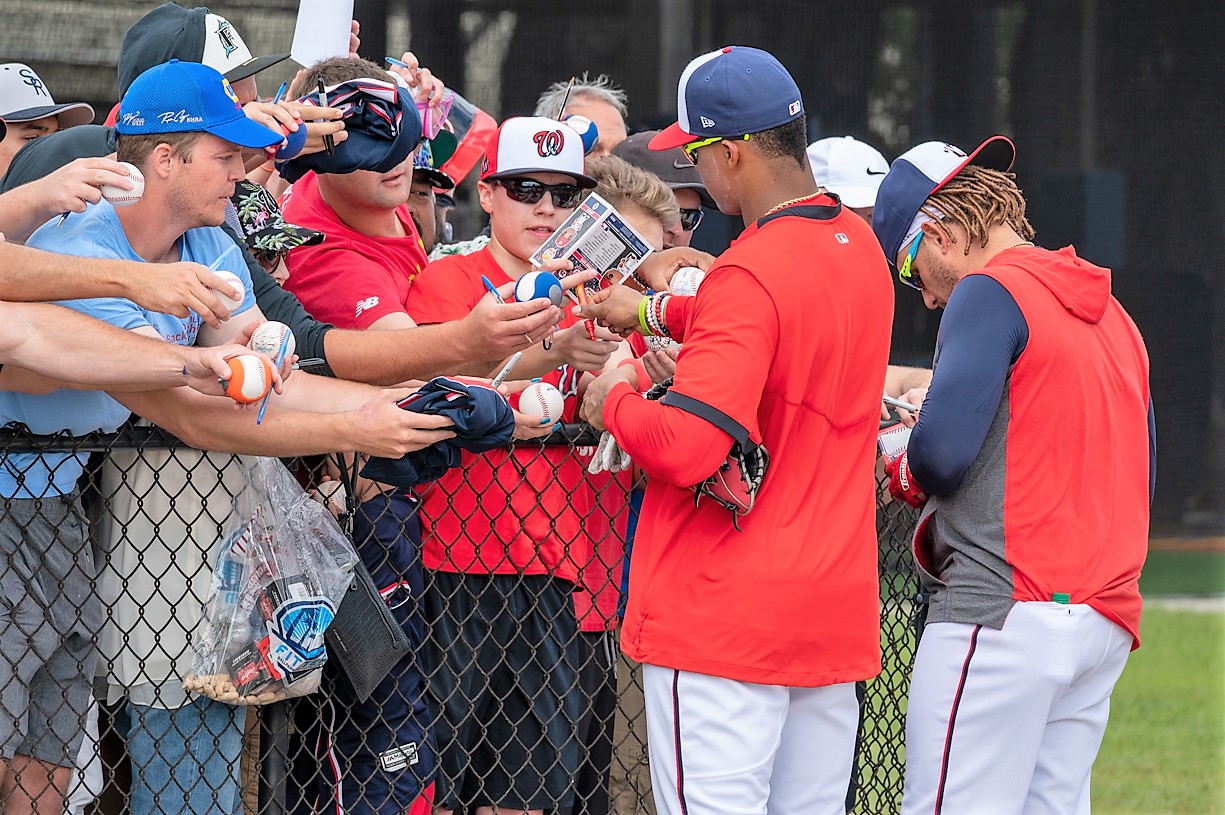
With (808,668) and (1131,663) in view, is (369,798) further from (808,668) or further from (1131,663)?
(1131,663)

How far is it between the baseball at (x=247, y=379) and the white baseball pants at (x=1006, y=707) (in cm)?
128

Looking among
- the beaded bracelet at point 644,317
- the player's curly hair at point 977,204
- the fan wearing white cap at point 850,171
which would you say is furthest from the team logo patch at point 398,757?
the fan wearing white cap at point 850,171

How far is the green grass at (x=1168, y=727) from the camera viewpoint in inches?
198

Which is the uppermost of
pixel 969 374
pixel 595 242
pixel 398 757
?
pixel 595 242

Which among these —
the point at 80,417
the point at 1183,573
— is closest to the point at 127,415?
the point at 80,417

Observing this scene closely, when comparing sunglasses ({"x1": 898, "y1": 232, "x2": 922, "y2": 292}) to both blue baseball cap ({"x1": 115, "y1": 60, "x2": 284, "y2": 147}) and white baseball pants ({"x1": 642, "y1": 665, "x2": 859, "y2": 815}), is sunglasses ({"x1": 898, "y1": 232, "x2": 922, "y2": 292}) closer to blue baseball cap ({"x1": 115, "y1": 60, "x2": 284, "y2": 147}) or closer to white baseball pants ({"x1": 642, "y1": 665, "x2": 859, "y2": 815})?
white baseball pants ({"x1": 642, "y1": 665, "x2": 859, "y2": 815})

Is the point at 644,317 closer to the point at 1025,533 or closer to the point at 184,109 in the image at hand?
the point at 1025,533

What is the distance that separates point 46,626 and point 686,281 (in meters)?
1.43

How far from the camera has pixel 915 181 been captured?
2.62m

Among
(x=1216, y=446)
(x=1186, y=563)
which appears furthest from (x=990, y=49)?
(x=1186, y=563)

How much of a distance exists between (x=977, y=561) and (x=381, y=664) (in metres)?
1.14

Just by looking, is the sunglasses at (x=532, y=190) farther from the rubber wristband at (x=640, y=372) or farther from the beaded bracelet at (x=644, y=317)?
the beaded bracelet at (x=644, y=317)

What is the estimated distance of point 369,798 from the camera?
2.79 meters

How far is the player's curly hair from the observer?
8.59 ft
